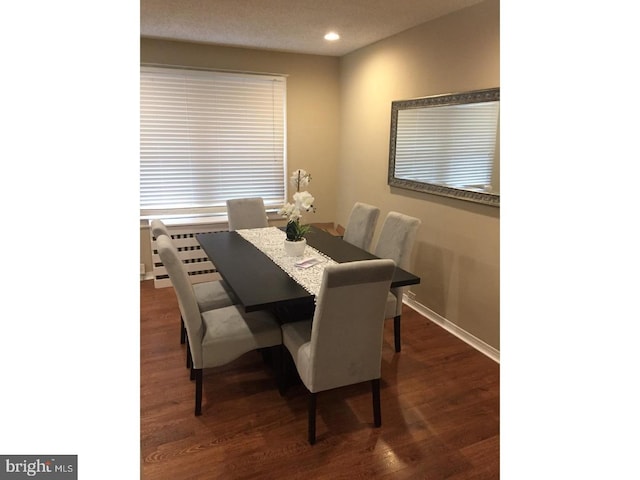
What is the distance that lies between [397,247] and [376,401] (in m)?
1.14

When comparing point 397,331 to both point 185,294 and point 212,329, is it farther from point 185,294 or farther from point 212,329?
point 185,294

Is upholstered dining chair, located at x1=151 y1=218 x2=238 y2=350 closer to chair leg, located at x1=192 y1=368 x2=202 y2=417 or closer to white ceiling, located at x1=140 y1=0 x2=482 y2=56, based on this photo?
chair leg, located at x1=192 y1=368 x2=202 y2=417

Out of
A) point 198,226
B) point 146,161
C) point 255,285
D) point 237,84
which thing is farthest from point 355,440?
point 237,84

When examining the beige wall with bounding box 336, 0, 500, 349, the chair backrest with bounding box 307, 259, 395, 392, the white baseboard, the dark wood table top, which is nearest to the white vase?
the dark wood table top

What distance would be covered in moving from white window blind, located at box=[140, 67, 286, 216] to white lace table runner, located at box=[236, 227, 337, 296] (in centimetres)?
109

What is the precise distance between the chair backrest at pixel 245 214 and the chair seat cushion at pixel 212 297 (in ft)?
3.46

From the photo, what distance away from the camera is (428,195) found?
367 cm

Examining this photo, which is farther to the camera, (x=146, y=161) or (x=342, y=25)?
(x=146, y=161)

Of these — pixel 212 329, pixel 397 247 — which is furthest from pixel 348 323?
pixel 397 247

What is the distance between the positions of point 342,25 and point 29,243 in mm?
3605

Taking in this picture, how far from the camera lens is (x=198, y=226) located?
178 inches

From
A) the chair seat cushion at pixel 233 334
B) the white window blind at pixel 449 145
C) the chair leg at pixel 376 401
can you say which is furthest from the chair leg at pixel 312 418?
the white window blind at pixel 449 145

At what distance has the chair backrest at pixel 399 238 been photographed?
3.02 m
